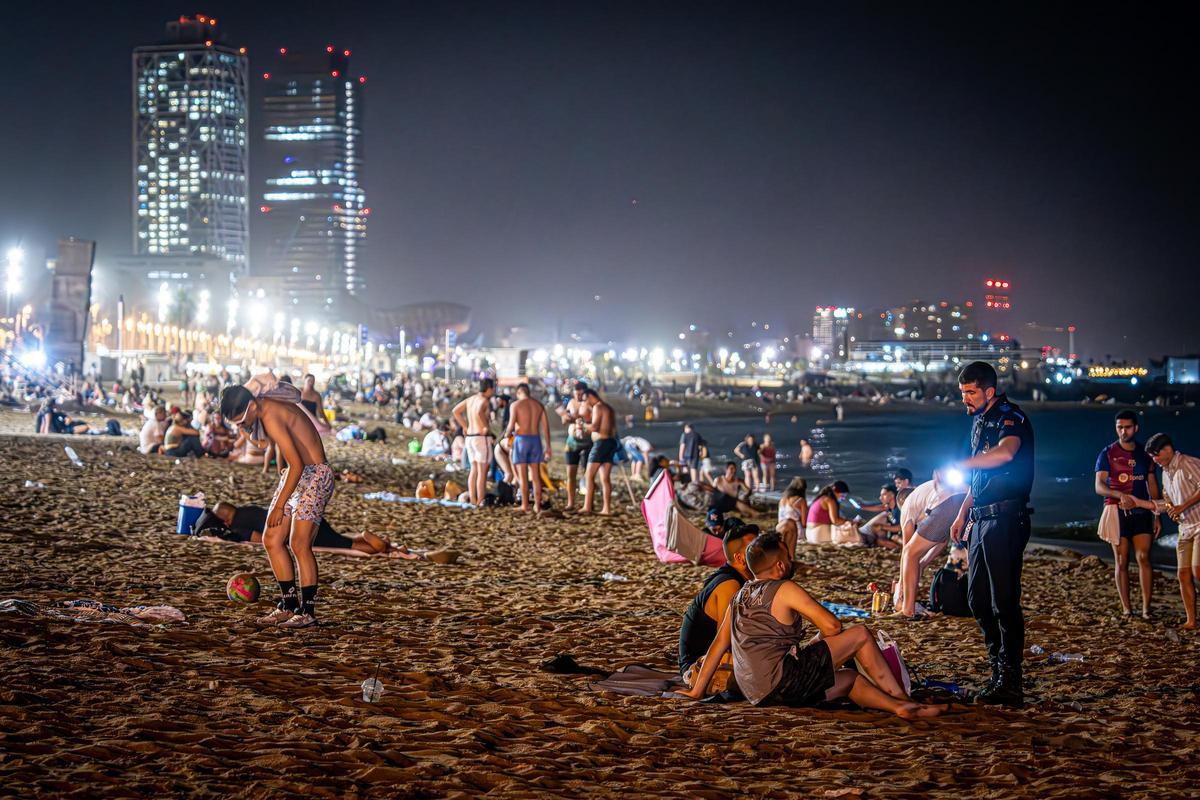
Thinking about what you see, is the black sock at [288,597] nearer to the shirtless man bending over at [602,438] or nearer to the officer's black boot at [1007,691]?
the officer's black boot at [1007,691]

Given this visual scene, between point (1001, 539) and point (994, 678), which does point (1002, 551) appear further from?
point (994, 678)

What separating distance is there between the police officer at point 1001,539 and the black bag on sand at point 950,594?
229cm

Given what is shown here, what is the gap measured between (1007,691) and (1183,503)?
117 inches

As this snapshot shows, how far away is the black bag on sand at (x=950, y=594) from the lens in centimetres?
772

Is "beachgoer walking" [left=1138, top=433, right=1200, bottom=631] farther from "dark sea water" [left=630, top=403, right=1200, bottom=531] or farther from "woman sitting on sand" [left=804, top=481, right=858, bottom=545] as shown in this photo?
"woman sitting on sand" [left=804, top=481, right=858, bottom=545]

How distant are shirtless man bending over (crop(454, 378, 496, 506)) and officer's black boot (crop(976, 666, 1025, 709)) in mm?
8611

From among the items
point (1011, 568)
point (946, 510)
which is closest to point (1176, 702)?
point (1011, 568)

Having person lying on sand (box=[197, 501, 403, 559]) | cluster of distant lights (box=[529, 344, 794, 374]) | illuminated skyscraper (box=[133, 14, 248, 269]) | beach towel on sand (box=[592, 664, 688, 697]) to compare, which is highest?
illuminated skyscraper (box=[133, 14, 248, 269])

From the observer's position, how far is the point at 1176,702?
5.59m

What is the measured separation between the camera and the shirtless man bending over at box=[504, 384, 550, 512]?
1308 cm

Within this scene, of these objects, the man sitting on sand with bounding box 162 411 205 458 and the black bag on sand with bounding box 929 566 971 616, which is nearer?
the black bag on sand with bounding box 929 566 971 616

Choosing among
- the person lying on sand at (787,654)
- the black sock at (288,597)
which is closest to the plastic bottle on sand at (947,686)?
the person lying on sand at (787,654)

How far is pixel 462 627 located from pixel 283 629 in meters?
1.18

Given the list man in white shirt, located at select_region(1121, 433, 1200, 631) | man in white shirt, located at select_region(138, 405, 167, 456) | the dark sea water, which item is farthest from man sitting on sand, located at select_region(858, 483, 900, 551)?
man in white shirt, located at select_region(138, 405, 167, 456)
